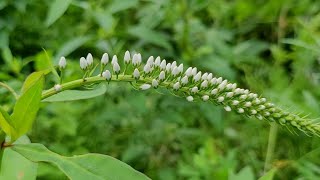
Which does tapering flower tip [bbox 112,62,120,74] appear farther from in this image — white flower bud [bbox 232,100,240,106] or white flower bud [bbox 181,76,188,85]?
white flower bud [bbox 232,100,240,106]

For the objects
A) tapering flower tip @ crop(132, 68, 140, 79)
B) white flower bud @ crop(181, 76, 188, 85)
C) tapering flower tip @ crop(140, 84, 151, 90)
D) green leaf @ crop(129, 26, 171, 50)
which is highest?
green leaf @ crop(129, 26, 171, 50)

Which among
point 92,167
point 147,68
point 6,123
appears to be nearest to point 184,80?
point 147,68

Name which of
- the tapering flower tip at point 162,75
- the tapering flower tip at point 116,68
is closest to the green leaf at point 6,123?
the tapering flower tip at point 116,68

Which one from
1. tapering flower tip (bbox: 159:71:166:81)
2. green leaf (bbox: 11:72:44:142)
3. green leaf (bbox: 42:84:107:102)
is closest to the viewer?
green leaf (bbox: 11:72:44:142)

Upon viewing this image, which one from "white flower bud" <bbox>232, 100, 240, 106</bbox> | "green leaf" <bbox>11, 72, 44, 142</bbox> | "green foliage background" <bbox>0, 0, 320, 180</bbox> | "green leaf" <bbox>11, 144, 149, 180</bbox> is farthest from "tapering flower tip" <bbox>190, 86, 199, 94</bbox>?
"green foliage background" <bbox>0, 0, 320, 180</bbox>

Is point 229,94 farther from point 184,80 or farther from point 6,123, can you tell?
point 6,123

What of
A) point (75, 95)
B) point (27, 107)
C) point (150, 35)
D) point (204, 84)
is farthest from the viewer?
point (150, 35)

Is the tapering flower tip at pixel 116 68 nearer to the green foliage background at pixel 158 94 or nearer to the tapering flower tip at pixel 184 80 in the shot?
the tapering flower tip at pixel 184 80
